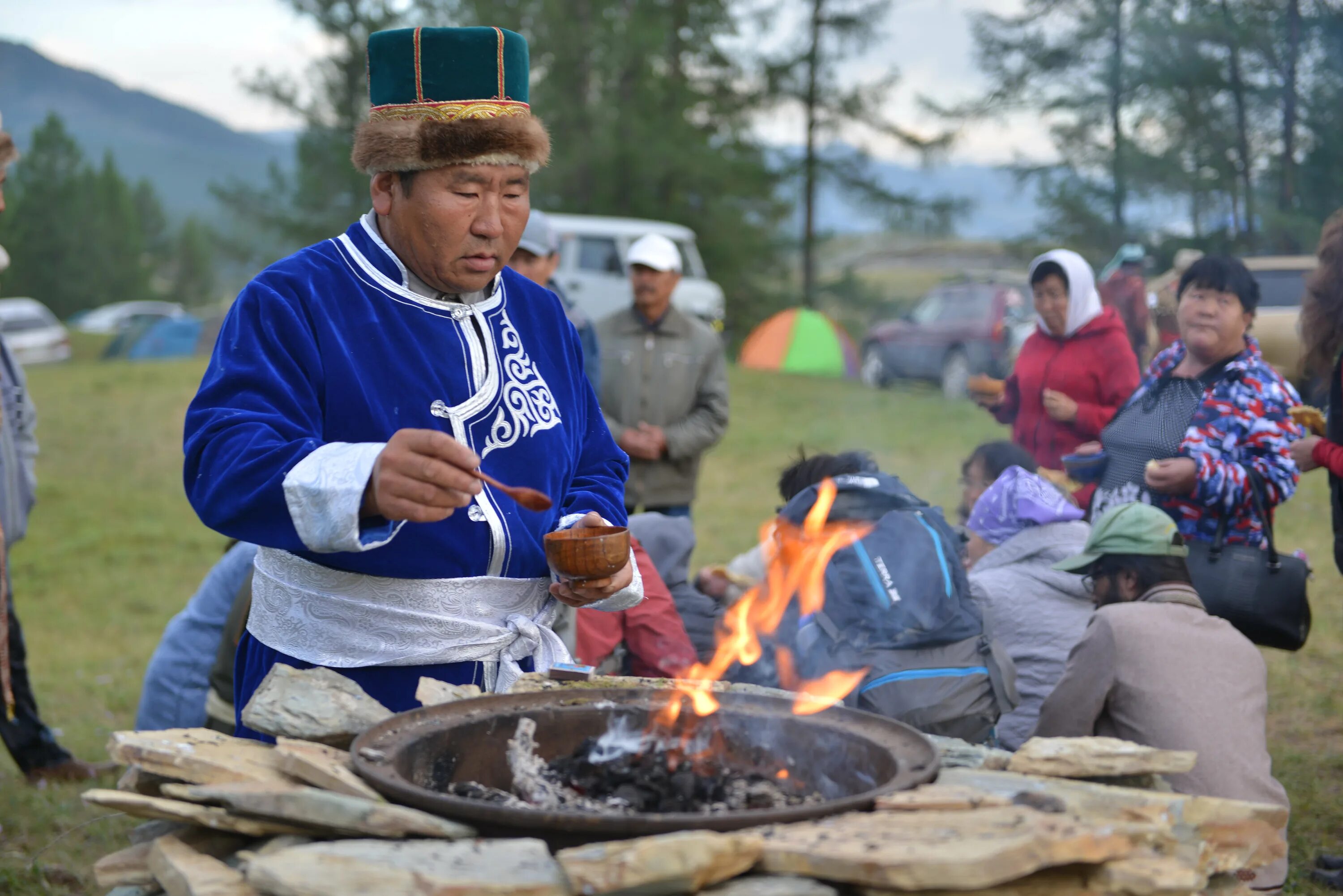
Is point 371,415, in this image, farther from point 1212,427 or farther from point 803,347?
Answer: point 803,347

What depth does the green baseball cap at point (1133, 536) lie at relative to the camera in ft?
11.5

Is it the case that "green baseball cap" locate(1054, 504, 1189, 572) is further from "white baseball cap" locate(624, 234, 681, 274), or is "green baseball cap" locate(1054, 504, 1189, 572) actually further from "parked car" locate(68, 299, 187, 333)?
"parked car" locate(68, 299, 187, 333)

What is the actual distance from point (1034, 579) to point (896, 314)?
20934 mm

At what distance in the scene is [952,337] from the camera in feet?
51.5

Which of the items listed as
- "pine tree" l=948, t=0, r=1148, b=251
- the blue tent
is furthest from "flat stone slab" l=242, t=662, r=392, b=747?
the blue tent

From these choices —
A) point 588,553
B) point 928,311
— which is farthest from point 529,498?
point 928,311

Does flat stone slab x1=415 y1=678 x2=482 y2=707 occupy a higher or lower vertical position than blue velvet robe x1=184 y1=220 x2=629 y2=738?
lower

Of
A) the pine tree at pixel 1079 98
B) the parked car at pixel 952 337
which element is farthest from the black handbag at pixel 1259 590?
the parked car at pixel 952 337

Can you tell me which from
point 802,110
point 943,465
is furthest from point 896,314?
point 943,465

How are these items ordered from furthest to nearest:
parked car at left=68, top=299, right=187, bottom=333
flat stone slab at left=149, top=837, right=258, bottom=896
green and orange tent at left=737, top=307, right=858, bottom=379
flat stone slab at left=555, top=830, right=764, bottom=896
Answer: parked car at left=68, top=299, right=187, bottom=333, green and orange tent at left=737, top=307, right=858, bottom=379, flat stone slab at left=149, top=837, right=258, bottom=896, flat stone slab at left=555, top=830, right=764, bottom=896

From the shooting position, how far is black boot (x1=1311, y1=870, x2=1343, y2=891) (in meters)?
3.73

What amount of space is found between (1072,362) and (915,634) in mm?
2307

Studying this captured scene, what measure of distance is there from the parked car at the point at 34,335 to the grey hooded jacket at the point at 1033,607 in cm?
2529

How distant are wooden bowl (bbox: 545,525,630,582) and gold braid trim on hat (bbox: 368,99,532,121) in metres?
0.79
